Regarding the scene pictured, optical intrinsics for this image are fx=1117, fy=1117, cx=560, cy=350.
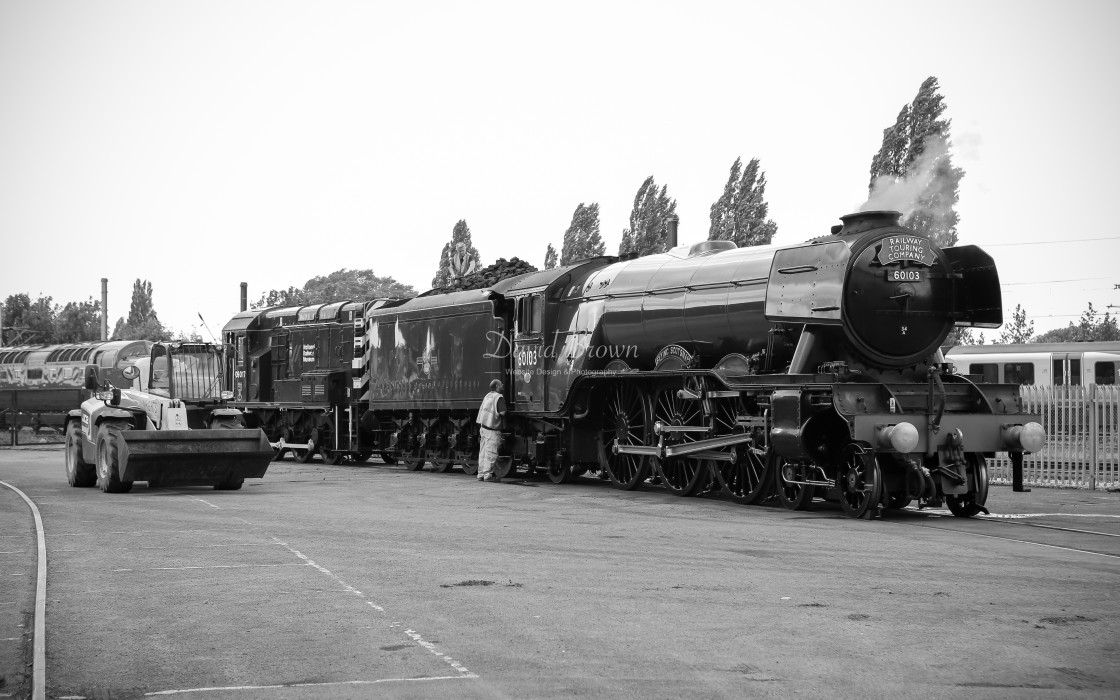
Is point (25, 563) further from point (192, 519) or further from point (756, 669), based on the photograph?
point (756, 669)

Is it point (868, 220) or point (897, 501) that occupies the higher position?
point (868, 220)

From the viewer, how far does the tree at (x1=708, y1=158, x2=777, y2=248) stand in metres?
39.6

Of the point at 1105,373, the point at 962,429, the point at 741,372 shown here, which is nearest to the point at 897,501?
the point at 962,429

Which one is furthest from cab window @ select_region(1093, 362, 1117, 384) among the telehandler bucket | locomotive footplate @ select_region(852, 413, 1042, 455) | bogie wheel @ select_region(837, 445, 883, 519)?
the telehandler bucket

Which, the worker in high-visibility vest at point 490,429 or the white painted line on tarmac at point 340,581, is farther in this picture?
the worker in high-visibility vest at point 490,429

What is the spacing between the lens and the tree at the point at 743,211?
3959 cm

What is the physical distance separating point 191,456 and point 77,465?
8.88 feet

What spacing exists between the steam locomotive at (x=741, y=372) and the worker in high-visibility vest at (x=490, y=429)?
38 centimetres

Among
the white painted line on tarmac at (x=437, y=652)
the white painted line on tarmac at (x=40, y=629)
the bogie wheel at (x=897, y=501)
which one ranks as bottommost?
the white painted line on tarmac at (x=437, y=652)

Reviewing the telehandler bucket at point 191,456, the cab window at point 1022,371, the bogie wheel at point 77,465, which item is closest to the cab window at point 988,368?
the cab window at point 1022,371

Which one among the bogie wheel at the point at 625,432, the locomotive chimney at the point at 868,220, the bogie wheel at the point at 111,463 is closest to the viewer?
the locomotive chimney at the point at 868,220

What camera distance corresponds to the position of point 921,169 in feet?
49.4

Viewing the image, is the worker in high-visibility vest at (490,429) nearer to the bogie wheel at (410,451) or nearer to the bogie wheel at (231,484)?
the bogie wheel at (410,451)

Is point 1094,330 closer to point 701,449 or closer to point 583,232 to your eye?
point 583,232
